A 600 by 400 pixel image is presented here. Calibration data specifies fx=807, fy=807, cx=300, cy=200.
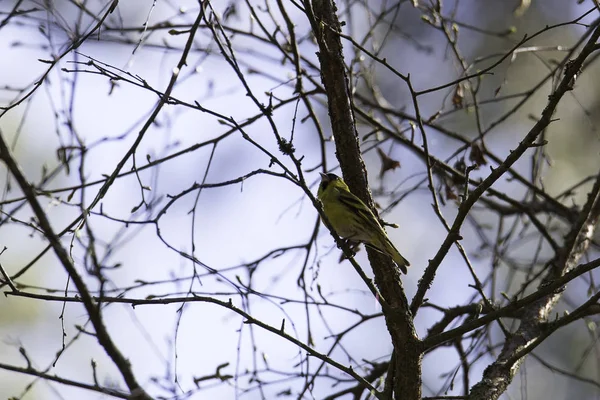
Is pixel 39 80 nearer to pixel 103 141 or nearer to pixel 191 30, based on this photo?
pixel 103 141

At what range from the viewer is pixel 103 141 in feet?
13.4

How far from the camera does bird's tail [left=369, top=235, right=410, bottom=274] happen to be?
429 cm

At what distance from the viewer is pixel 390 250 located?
4.34 metres

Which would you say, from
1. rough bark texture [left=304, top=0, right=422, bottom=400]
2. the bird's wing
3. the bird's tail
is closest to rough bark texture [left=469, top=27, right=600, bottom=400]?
rough bark texture [left=304, top=0, right=422, bottom=400]

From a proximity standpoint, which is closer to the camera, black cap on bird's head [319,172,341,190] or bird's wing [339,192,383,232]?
bird's wing [339,192,383,232]

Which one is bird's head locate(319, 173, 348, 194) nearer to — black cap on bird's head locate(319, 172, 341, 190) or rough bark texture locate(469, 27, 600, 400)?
black cap on bird's head locate(319, 172, 341, 190)

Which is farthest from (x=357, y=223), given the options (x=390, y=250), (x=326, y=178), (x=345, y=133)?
(x=326, y=178)

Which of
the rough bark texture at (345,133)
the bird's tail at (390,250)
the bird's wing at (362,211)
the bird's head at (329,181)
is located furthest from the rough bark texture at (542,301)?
the bird's head at (329,181)

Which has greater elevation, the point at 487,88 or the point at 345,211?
the point at 487,88

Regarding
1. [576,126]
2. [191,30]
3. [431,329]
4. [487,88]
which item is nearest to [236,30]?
[191,30]

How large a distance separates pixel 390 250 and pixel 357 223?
27 cm

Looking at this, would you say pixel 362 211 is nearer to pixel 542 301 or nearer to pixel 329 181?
pixel 329 181

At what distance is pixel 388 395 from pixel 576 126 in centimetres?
731

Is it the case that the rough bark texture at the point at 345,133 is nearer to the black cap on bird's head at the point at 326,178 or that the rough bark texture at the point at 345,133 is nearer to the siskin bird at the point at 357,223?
the siskin bird at the point at 357,223
